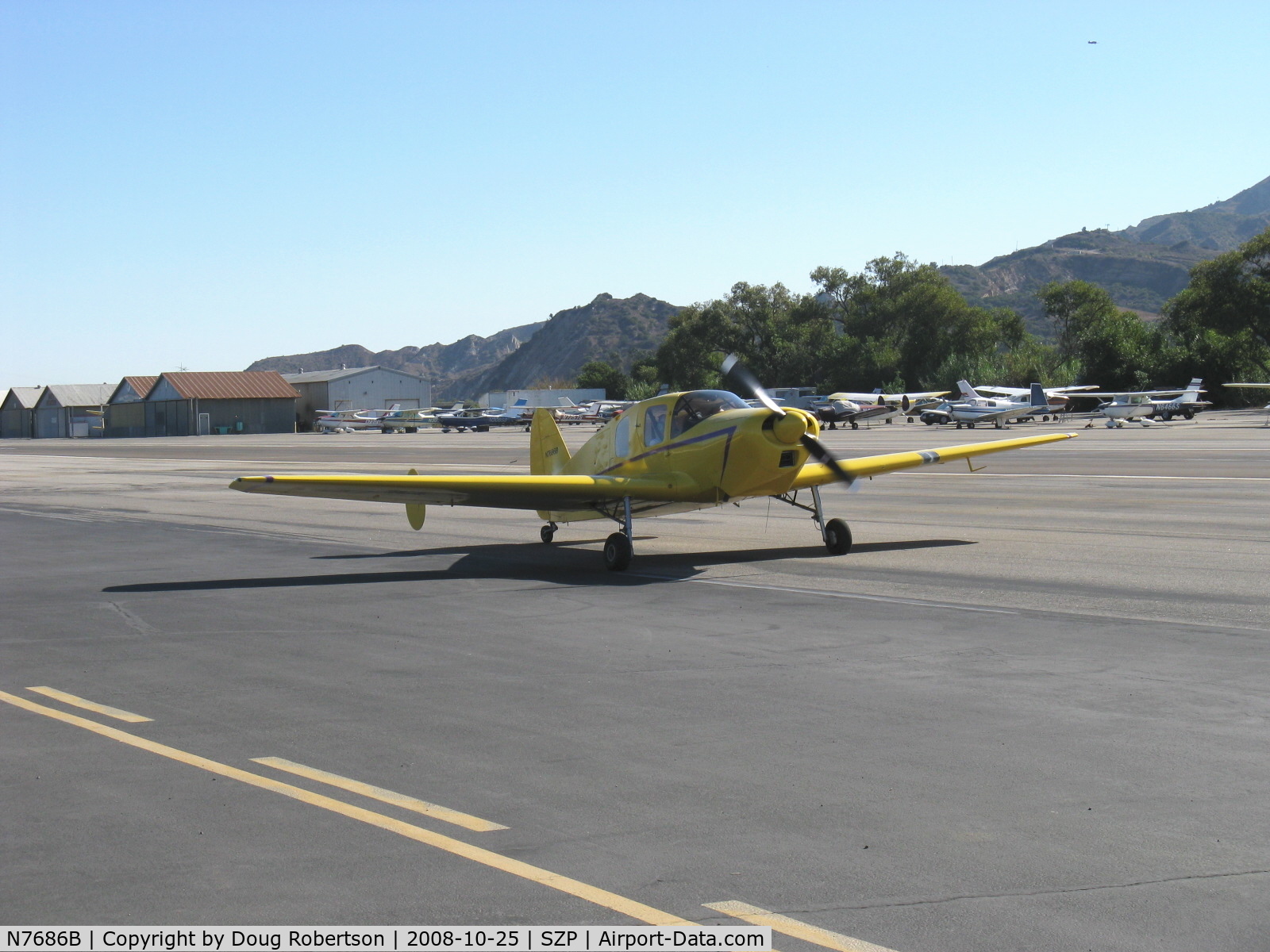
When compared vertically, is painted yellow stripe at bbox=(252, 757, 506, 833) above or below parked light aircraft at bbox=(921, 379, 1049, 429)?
below

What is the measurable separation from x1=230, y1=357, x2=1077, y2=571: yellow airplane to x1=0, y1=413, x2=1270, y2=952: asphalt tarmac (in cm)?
95

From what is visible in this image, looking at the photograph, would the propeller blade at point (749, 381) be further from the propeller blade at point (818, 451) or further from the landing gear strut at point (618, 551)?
the landing gear strut at point (618, 551)

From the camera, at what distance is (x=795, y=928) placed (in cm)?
455

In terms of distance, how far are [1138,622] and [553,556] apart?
9061 mm

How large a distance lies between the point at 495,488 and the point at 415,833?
1049 cm

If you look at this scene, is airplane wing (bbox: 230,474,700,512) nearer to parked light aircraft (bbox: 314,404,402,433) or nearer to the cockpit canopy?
the cockpit canopy

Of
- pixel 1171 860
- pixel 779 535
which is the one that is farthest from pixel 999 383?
pixel 1171 860

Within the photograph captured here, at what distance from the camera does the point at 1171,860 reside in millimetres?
5184

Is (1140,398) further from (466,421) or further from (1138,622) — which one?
(1138,622)

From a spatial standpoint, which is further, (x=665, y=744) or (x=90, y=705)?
(x=90, y=705)

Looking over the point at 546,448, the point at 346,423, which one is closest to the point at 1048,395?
the point at 346,423

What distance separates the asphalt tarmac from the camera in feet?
15.9
